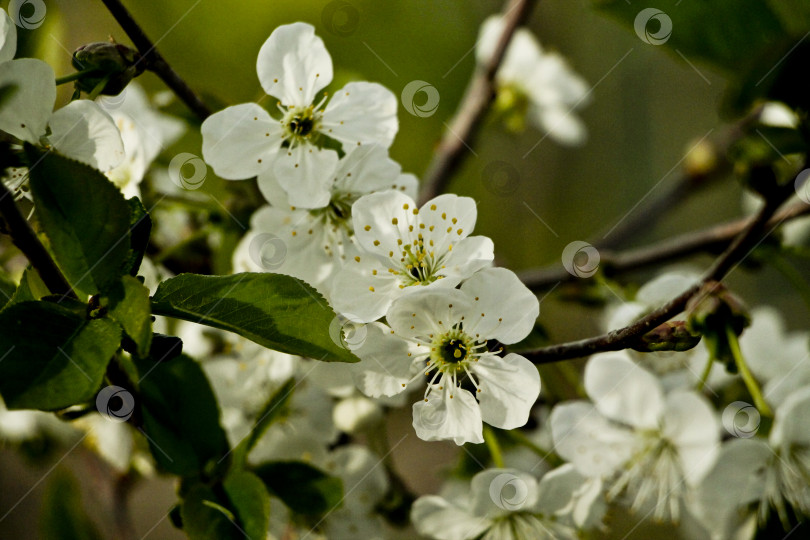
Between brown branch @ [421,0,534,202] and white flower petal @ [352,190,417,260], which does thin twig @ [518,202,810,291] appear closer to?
brown branch @ [421,0,534,202]

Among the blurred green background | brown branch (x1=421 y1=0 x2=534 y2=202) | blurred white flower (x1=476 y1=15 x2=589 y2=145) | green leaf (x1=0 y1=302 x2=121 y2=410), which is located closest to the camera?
green leaf (x1=0 y1=302 x2=121 y2=410)

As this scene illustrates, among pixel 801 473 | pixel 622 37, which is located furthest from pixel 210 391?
pixel 622 37

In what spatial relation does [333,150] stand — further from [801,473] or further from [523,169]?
[523,169]

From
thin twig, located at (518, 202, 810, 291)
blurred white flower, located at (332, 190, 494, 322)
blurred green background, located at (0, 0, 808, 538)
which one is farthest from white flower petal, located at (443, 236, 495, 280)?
blurred green background, located at (0, 0, 808, 538)

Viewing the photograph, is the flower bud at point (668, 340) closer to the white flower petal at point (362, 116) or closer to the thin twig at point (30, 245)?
the white flower petal at point (362, 116)

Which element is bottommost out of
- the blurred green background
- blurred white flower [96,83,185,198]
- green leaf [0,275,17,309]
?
the blurred green background

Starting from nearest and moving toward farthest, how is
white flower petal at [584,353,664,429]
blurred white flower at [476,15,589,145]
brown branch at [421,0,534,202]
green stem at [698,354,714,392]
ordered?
green stem at [698,354,714,392] < white flower petal at [584,353,664,429] < brown branch at [421,0,534,202] < blurred white flower at [476,15,589,145]

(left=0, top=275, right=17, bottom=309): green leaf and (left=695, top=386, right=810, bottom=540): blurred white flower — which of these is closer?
(left=0, top=275, right=17, bottom=309): green leaf
